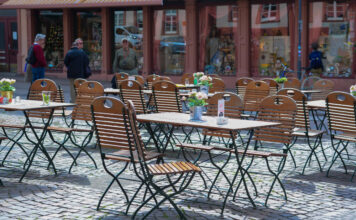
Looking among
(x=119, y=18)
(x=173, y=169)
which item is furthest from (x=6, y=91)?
(x=119, y=18)

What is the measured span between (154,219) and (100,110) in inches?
46.6

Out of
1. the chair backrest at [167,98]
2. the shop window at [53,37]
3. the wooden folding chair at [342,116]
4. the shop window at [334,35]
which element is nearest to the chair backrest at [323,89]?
the chair backrest at [167,98]

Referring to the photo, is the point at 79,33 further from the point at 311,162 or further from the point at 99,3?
the point at 311,162

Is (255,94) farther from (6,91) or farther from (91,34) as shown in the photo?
(91,34)

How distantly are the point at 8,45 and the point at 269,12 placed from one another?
13337 millimetres

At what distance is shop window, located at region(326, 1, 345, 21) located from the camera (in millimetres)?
21688

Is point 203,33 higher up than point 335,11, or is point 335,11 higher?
point 335,11

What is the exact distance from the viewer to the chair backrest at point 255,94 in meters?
11.9

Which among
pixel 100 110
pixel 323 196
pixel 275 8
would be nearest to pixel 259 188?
pixel 323 196

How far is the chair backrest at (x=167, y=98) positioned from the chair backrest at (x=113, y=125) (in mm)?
3916

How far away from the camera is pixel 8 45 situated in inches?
1227

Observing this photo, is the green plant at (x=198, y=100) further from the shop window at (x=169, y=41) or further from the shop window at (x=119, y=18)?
the shop window at (x=119, y=18)

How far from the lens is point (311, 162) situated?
9.48 metres

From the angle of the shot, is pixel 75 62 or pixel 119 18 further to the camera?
pixel 119 18
